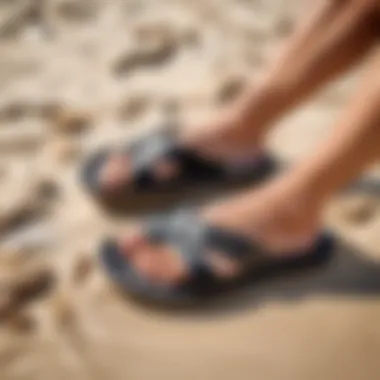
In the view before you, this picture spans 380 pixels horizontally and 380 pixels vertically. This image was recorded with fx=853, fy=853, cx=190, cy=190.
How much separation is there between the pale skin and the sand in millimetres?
50

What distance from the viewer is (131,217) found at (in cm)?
103

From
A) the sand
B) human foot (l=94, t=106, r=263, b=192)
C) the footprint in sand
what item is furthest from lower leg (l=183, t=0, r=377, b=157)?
the footprint in sand

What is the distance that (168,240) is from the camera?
3.02 feet

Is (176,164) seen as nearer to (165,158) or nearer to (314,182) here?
(165,158)

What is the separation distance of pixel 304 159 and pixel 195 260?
159 mm

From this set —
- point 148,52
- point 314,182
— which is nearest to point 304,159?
point 314,182

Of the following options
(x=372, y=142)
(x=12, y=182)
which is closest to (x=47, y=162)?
(x=12, y=182)

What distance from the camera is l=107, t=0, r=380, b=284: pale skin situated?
2.85 feet

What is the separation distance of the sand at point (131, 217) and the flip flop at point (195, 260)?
0.01 metres

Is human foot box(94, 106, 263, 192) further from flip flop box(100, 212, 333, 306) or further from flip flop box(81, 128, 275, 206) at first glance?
flip flop box(100, 212, 333, 306)

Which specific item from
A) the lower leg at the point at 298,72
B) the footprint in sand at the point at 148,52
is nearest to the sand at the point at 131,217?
the footprint in sand at the point at 148,52

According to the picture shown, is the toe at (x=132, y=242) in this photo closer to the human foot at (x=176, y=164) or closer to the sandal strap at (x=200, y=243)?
the sandal strap at (x=200, y=243)

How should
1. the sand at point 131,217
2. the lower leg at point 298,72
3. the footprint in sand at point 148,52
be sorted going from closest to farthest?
1. the sand at point 131,217
2. the lower leg at point 298,72
3. the footprint in sand at point 148,52

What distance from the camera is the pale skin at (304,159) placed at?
2.85 ft
